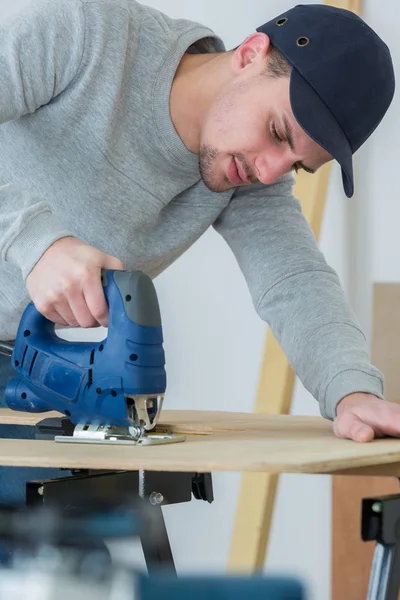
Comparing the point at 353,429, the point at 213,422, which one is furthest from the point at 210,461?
the point at 213,422

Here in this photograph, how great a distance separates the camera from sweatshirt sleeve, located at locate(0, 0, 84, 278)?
123cm

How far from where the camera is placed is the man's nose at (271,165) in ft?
5.20

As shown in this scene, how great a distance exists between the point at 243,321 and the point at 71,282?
76.4 inches

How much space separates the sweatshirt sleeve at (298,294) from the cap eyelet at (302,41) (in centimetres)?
46

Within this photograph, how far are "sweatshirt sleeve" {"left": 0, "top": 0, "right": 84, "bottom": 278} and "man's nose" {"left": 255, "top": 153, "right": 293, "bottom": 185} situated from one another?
382 millimetres

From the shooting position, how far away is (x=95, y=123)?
1.61 metres

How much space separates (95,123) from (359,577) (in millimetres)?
1924

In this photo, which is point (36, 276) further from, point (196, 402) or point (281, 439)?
point (196, 402)

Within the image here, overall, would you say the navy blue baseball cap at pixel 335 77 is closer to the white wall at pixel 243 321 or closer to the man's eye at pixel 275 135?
the man's eye at pixel 275 135

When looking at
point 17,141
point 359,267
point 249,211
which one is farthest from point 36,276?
point 359,267

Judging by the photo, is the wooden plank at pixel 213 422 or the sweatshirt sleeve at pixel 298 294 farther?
the sweatshirt sleeve at pixel 298 294

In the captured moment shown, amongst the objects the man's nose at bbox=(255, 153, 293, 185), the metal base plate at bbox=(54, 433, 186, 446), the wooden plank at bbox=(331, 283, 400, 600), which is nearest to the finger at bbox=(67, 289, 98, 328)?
the metal base plate at bbox=(54, 433, 186, 446)

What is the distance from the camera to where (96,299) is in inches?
47.4

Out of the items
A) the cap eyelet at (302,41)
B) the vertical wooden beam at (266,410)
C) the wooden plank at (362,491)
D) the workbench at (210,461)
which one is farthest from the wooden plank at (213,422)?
the wooden plank at (362,491)
